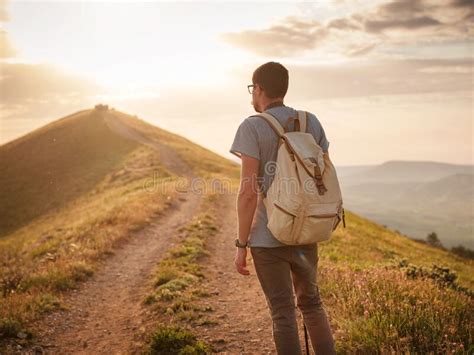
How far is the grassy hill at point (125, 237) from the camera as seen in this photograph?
5.71m

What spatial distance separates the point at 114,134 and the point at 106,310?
2371 inches

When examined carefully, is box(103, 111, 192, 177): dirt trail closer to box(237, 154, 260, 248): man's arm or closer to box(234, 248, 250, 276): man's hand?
box(234, 248, 250, 276): man's hand

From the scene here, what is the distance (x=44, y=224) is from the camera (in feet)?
115

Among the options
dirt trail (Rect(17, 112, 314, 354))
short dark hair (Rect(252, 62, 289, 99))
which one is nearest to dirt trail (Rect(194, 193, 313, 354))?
dirt trail (Rect(17, 112, 314, 354))

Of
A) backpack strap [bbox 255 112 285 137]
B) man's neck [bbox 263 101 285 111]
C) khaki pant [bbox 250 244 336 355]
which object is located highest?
man's neck [bbox 263 101 285 111]

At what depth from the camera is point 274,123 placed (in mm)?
3887

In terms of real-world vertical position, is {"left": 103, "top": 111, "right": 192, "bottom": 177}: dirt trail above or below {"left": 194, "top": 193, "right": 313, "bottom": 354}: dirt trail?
above

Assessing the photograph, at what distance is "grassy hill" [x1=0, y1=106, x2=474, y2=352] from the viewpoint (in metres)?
5.71

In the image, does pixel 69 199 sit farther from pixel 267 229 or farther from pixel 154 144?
pixel 267 229

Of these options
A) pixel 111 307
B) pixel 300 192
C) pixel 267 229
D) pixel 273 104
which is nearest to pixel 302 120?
pixel 273 104

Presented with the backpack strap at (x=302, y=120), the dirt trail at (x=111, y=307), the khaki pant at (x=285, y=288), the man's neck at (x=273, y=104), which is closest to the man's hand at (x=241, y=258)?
the khaki pant at (x=285, y=288)

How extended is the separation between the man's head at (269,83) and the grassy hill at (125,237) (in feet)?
10.8

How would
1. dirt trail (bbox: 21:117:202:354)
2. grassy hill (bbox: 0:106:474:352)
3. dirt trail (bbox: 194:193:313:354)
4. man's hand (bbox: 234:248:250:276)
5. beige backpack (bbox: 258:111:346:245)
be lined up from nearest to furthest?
1. beige backpack (bbox: 258:111:346:245)
2. man's hand (bbox: 234:248:250:276)
3. grassy hill (bbox: 0:106:474:352)
4. dirt trail (bbox: 194:193:313:354)
5. dirt trail (bbox: 21:117:202:354)

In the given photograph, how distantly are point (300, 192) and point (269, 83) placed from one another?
1128mm
